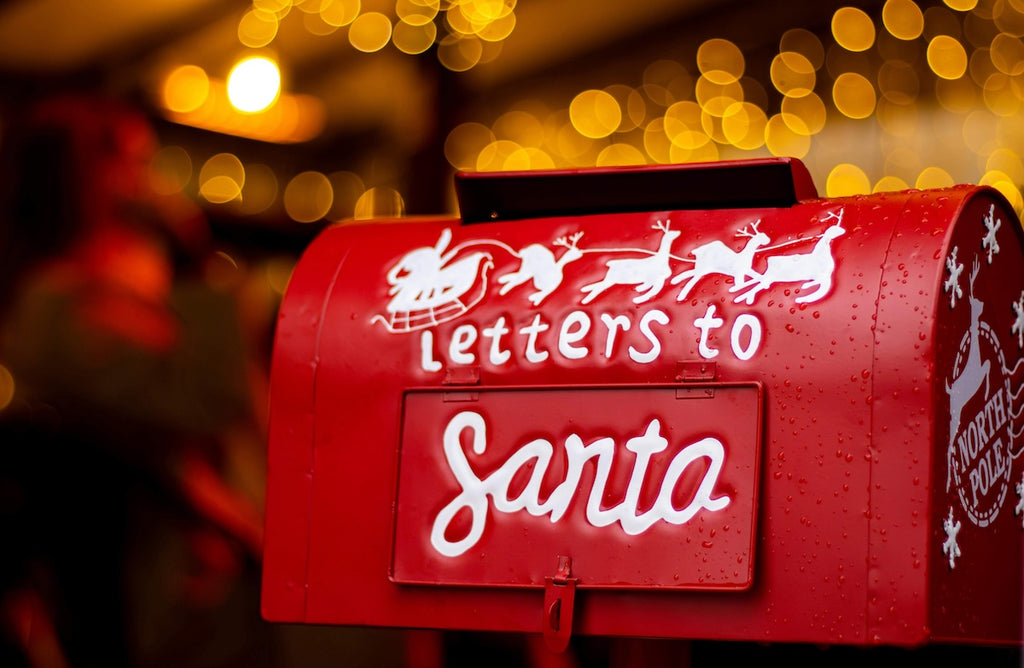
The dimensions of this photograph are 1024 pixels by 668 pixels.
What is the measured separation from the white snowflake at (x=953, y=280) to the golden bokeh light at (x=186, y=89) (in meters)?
3.36

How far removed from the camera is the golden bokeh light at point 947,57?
4426 mm

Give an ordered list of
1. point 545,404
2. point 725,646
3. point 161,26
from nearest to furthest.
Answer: point 545,404
point 725,646
point 161,26

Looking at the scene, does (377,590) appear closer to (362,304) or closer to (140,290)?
(362,304)

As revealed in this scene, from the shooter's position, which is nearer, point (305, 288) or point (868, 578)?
point (868, 578)

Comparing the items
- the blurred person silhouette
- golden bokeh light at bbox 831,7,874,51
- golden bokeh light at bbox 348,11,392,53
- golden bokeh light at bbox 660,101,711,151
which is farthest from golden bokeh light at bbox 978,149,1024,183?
the blurred person silhouette

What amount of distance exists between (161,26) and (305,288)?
2.83 meters

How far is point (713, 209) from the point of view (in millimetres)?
1475

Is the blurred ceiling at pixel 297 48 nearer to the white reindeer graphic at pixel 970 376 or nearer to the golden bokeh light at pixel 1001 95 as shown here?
the golden bokeh light at pixel 1001 95

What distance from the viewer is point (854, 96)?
4836mm

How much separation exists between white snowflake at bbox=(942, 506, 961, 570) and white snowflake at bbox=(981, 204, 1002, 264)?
304mm

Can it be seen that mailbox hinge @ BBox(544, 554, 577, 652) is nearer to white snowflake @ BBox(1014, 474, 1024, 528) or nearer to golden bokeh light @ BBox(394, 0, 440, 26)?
white snowflake @ BBox(1014, 474, 1024, 528)

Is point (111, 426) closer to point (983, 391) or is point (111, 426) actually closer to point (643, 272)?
point (643, 272)

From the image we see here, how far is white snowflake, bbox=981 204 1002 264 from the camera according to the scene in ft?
4.66

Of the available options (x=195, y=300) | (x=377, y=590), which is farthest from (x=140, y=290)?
(x=377, y=590)
